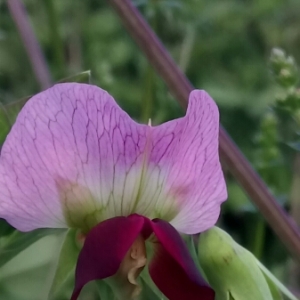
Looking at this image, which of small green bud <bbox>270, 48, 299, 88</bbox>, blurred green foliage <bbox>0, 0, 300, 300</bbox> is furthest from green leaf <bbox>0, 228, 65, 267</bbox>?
blurred green foliage <bbox>0, 0, 300, 300</bbox>

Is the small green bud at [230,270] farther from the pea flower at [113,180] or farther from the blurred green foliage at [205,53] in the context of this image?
the blurred green foliage at [205,53]

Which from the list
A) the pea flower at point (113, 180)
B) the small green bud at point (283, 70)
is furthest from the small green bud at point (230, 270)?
the small green bud at point (283, 70)

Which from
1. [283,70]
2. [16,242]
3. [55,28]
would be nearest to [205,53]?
[55,28]

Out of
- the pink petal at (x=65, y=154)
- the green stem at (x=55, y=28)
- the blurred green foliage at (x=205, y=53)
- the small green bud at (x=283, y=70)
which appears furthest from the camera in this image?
the blurred green foliage at (x=205, y=53)

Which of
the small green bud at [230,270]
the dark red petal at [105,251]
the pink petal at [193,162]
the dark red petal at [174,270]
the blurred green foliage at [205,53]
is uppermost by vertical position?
the pink petal at [193,162]

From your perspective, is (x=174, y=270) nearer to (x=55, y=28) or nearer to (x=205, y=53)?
(x=55, y=28)

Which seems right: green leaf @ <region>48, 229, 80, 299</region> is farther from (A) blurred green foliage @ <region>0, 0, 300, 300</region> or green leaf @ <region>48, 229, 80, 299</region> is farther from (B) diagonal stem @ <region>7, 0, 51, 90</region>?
(A) blurred green foliage @ <region>0, 0, 300, 300</region>

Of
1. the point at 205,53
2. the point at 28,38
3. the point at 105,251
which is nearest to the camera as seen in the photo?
the point at 105,251
